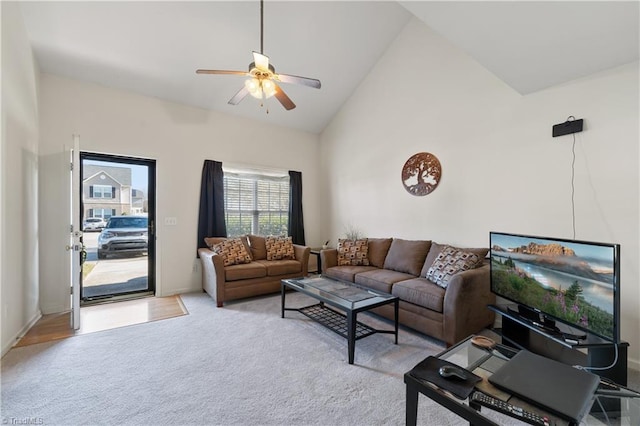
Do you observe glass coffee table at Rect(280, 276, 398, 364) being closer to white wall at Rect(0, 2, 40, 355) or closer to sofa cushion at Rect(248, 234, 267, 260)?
sofa cushion at Rect(248, 234, 267, 260)

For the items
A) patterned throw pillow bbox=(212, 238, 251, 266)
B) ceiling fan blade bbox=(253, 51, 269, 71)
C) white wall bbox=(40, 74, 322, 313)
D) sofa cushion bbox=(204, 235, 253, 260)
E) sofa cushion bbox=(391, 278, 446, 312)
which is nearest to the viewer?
ceiling fan blade bbox=(253, 51, 269, 71)

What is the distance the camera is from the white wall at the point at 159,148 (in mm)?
3430

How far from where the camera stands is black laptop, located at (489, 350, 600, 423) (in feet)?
3.66

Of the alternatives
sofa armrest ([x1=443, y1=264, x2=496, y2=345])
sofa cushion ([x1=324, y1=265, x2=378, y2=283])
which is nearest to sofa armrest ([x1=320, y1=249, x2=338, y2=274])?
sofa cushion ([x1=324, y1=265, x2=378, y2=283])

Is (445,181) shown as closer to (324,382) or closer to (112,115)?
(324,382)

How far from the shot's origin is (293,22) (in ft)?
11.5

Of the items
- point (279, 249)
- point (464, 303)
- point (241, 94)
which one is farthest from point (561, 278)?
point (279, 249)

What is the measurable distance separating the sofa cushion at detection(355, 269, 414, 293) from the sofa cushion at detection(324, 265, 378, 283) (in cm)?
10

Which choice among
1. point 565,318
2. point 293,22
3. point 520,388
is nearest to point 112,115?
point 293,22

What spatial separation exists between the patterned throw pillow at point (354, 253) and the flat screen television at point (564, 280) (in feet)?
6.24

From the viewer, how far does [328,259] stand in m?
4.14

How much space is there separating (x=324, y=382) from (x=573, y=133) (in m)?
3.15

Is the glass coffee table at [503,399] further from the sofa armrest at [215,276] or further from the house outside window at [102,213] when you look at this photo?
the house outside window at [102,213]

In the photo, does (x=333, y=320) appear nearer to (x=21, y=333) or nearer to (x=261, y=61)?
(x=261, y=61)
